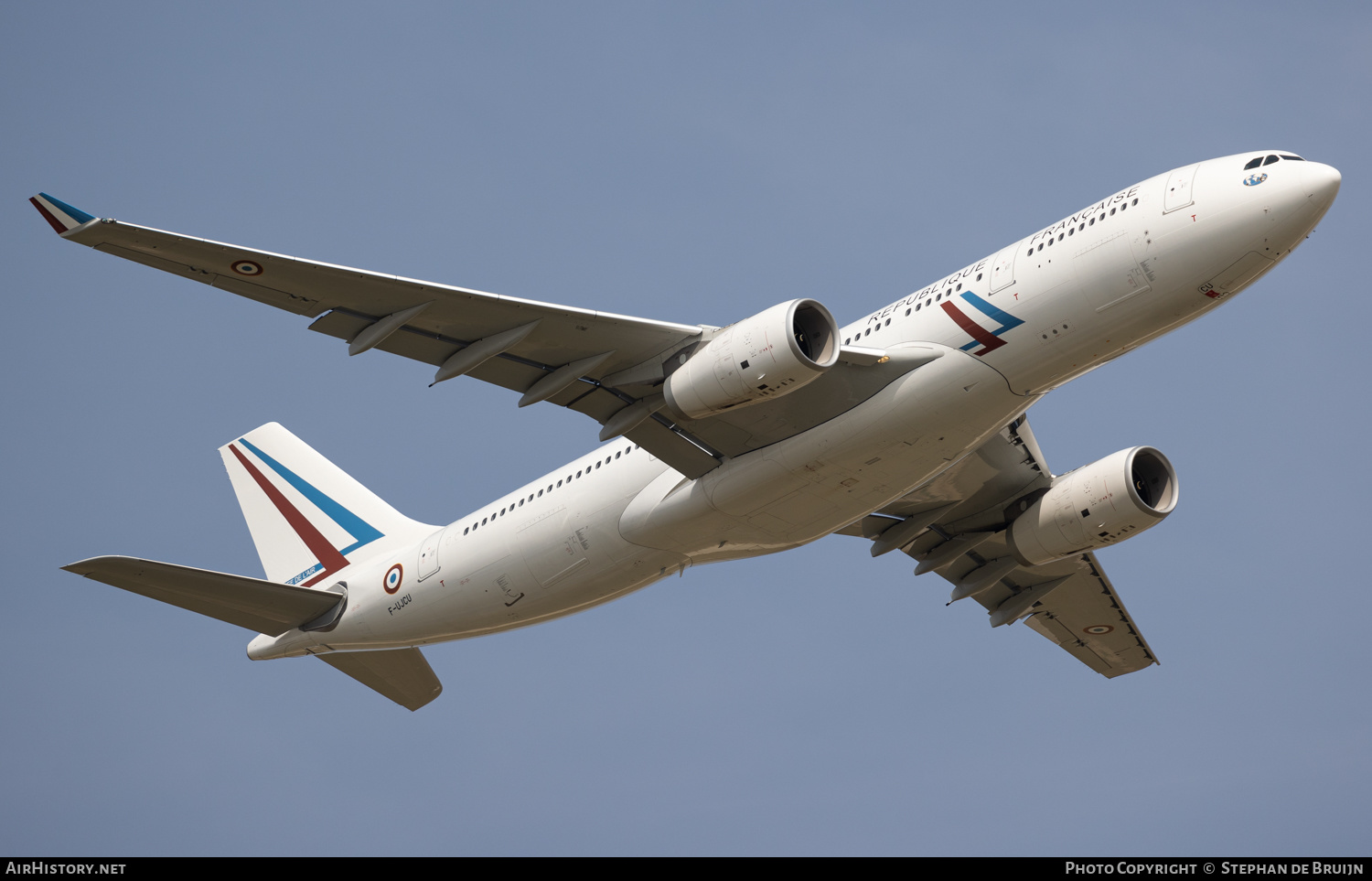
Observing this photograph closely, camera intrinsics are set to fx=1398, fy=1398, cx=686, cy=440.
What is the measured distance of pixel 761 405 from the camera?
2391 centimetres

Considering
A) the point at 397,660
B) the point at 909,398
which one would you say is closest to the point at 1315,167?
the point at 909,398

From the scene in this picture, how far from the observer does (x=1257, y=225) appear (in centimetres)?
2202

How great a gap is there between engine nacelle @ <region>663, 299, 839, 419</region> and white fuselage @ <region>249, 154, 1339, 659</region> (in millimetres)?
1635

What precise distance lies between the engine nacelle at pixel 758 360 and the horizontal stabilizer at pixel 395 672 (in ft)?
37.4

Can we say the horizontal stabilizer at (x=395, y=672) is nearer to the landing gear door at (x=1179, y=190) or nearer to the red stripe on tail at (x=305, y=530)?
the red stripe on tail at (x=305, y=530)

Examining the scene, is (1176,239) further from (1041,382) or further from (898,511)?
(898,511)

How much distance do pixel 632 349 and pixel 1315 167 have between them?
11.4 m

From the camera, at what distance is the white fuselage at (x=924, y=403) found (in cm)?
2234

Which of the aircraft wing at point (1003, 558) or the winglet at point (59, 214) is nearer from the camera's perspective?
the winglet at point (59, 214)

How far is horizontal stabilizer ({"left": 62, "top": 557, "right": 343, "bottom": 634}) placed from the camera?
83.3 feet

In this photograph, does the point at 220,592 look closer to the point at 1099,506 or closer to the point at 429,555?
the point at 429,555

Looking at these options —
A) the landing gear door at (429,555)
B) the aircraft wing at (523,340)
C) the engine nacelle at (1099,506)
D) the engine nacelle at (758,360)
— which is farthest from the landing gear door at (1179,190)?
the landing gear door at (429,555)

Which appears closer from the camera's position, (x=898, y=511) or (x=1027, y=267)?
(x=1027, y=267)

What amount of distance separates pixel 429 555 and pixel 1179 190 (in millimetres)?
15982
